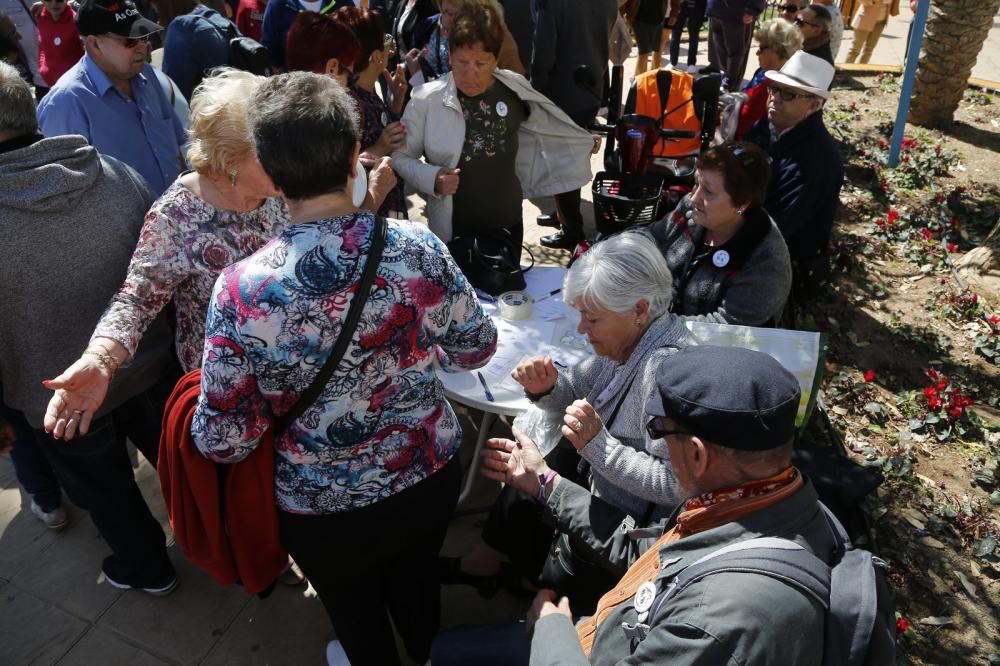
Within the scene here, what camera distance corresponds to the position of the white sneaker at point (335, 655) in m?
2.51

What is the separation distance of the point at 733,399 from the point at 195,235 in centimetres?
170

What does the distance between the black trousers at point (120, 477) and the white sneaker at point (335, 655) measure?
2.73 ft

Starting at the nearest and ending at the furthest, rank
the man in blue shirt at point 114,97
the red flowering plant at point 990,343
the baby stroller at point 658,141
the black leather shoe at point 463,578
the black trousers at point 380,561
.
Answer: the black trousers at point 380,561, the black leather shoe at point 463,578, the man in blue shirt at point 114,97, the red flowering plant at point 990,343, the baby stroller at point 658,141

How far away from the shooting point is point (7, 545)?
3.14 meters

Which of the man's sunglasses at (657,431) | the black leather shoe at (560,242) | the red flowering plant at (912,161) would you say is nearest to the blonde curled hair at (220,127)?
the man's sunglasses at (657,431)

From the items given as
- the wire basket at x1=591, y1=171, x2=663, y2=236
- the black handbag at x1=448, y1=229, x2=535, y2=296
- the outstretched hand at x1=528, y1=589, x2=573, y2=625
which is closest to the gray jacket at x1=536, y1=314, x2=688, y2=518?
the outstretched hand at x1=528, y1=589, x2=573, y2=625

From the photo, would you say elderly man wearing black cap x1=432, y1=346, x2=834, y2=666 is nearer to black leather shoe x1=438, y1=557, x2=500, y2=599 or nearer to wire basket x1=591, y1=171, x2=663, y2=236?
black leather shoe x1=438, y1=557, x2=500, y2=599

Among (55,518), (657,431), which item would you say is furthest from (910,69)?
(55,518)

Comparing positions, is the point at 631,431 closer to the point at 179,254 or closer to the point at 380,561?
the point at 380,561

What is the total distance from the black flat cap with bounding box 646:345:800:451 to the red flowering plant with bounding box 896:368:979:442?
2706mm

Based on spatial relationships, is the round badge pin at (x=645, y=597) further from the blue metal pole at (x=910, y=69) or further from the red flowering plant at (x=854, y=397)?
the blue metal pole at (x=910, y=69)

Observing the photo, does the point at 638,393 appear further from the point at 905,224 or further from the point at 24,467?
the point at 905,224

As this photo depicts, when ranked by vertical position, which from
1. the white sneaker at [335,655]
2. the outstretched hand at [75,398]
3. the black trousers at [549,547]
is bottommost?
the white sneaker at [335,655]

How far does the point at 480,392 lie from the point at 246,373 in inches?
48.9
